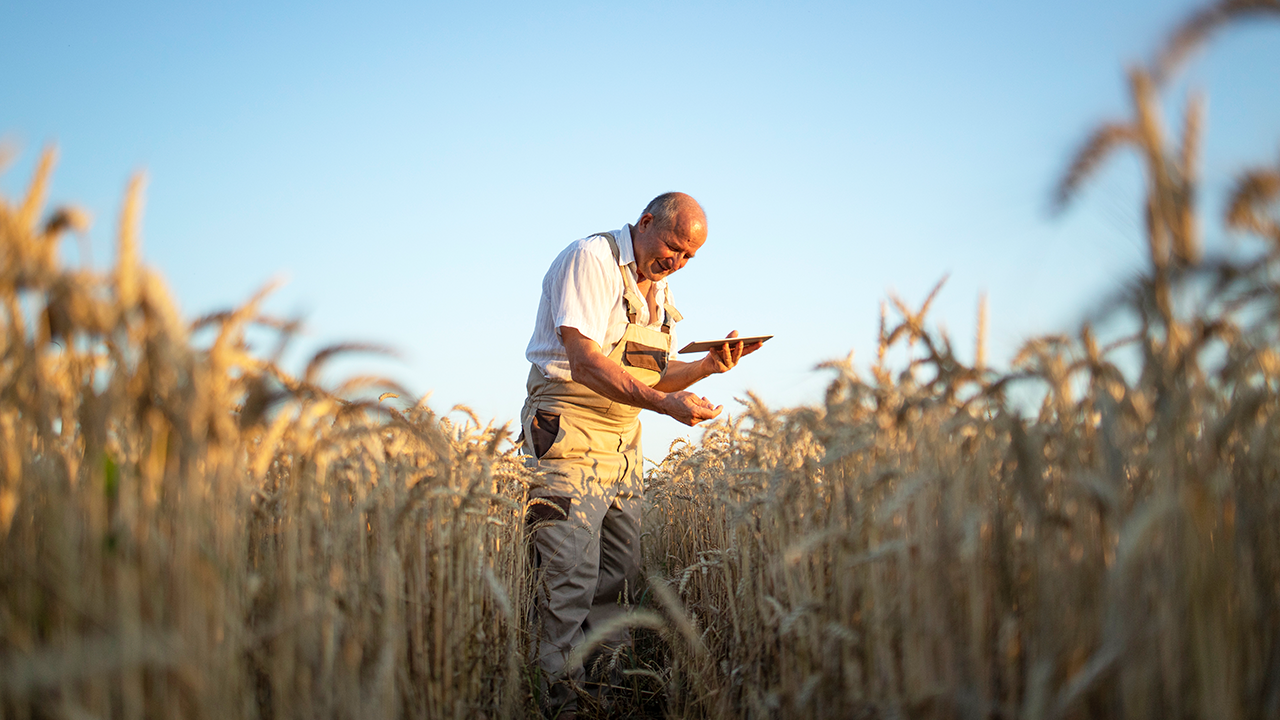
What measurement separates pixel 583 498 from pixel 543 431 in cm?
41

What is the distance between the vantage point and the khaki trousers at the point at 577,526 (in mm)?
3768

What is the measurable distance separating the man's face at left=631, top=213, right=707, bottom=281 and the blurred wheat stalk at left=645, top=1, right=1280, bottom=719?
1995 millimetres

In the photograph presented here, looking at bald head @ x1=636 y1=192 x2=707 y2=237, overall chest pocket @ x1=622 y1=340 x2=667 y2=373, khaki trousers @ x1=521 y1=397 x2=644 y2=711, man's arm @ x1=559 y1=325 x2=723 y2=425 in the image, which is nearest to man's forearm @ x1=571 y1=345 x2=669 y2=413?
man's arm @ x1=559 y1=325 x2=723 y2=425

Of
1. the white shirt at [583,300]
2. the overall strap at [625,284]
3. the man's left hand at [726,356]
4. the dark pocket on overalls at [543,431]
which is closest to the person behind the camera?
the white shirt at [583,300]

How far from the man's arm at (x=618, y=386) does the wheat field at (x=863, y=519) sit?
1402 millimetres

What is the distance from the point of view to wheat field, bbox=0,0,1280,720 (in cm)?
138

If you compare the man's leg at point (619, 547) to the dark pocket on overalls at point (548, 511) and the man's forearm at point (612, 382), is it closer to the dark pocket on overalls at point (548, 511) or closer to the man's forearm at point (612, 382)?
the dark pocket on overalls at point (548, 511)

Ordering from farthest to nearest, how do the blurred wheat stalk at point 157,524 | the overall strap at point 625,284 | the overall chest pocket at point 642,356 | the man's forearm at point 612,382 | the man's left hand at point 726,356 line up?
the man's left hand at point 726,356
the overall chest pocket at point 642,356
the overall strap at point 625,284
the man's forearm at point 612,382
the blurred wheat stalk at point 157,524

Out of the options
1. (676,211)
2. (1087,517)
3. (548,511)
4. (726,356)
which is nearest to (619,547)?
(548,511)

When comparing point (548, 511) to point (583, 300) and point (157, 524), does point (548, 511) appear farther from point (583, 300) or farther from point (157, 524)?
point (157, 524)

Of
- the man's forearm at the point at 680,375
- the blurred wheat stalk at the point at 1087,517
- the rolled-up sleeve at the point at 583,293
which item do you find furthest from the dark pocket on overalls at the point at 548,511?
the blurred wheat stalk at the point at 1087,517

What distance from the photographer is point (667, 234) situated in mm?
4168

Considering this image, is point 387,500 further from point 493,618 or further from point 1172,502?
point 1172,502

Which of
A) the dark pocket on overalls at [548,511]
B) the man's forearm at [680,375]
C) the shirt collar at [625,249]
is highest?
the shirt collar at [625,249]
